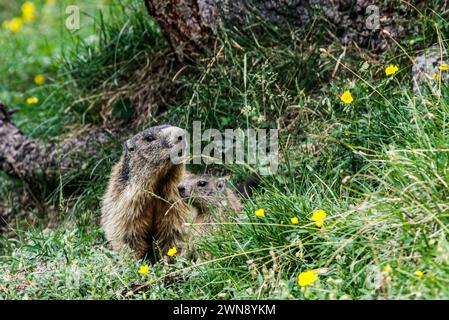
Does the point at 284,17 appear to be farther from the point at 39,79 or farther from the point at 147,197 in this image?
the point at 39,79

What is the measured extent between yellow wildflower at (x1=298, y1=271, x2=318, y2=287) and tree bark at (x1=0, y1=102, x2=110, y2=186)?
3470 millimetres

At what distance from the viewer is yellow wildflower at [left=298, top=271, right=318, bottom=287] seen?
3965 mm

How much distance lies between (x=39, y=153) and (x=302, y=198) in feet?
11.7

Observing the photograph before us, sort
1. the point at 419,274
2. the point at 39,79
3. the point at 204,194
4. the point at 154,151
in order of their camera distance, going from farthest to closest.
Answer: the point at 39,79 → the point at 204,194 → the point at 154,151 → the point at 419,274

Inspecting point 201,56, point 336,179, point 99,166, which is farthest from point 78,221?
point 336,179

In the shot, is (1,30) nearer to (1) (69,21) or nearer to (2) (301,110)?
(1) (69,21)

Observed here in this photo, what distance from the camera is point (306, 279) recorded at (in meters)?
3.98

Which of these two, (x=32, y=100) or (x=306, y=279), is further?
(x=32, y=100)

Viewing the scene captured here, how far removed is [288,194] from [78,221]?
7.07 feet

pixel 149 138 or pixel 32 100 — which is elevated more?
pixel 32 100

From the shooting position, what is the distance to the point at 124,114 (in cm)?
740

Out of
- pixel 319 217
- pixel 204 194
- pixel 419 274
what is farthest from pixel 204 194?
pixel 419 274

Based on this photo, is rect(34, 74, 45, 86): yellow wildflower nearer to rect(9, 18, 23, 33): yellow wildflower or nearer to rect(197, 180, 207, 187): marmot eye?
rect(9, 18, 23, 33): yellow wildflower

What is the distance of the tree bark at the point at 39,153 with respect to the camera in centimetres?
716
